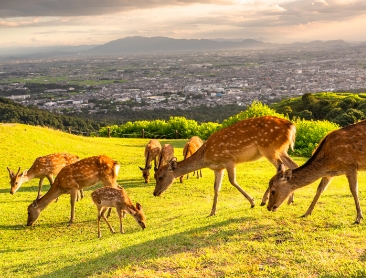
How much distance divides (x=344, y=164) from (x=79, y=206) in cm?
904

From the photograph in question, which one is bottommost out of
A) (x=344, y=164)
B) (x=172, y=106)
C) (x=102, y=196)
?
(x=172, y=106)

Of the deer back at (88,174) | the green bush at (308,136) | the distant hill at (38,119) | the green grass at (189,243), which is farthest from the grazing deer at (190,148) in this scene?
the distant hill at (38,119)

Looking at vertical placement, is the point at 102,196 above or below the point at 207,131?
above

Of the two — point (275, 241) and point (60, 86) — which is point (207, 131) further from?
point (60, 86)

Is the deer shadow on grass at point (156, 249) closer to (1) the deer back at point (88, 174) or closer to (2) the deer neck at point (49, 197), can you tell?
(1) the deer back at point (88, 174)

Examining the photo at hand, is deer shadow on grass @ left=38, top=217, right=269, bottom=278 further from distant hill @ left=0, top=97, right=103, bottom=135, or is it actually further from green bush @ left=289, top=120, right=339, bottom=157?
distant hill @ left=0, top=97, right=103, bottom=135

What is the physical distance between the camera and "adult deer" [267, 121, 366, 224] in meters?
7.88

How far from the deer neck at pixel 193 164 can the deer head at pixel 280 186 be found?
264 centimetres

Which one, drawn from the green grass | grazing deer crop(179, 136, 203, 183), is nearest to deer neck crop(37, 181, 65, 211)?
the green grass

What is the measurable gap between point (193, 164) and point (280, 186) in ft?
9.96

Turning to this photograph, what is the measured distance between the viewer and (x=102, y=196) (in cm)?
1069

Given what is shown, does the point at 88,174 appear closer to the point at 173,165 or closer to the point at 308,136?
the point at 173,165

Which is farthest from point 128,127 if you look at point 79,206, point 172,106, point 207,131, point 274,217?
point 172,106

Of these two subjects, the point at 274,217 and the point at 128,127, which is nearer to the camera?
the point at 274,217
